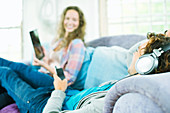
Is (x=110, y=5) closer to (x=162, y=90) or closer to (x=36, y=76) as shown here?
(x=36, y=76)

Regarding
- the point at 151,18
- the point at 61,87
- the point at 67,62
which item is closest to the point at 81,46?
the point at 67,62

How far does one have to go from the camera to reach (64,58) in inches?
78.0

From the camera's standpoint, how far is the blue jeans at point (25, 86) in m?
1.21

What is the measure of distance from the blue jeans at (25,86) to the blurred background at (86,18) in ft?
5.12

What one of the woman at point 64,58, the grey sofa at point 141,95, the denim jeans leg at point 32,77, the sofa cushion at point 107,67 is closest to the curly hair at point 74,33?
the woman at point 64,58

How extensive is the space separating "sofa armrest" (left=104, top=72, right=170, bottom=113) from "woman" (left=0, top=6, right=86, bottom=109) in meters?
0.95

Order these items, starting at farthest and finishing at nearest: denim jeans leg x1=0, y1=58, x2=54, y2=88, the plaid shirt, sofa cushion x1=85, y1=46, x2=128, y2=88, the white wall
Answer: the white wall < the plaid shirt < sofa cushion x1=85, y1=46, x2=128, y2=88 < denim jeans leg x1=0, y1=58, x2=54, y2=88

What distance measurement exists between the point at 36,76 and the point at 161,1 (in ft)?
7.97

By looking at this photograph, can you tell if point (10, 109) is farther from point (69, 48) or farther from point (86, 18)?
point (86, 18)

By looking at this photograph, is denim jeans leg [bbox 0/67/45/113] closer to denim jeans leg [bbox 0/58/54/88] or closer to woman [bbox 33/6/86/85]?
denim jeans leg [bbox 0/58/54/88]

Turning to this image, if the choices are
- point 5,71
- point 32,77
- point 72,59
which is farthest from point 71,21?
point 5,71

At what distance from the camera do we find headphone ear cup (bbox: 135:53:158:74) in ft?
2.34

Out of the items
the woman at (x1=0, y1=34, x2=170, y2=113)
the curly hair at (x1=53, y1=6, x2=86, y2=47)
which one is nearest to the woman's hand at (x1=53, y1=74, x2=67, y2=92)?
the woman at (x1=0, y1=34, x2=170, y2=113)

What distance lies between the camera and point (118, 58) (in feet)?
5.51
